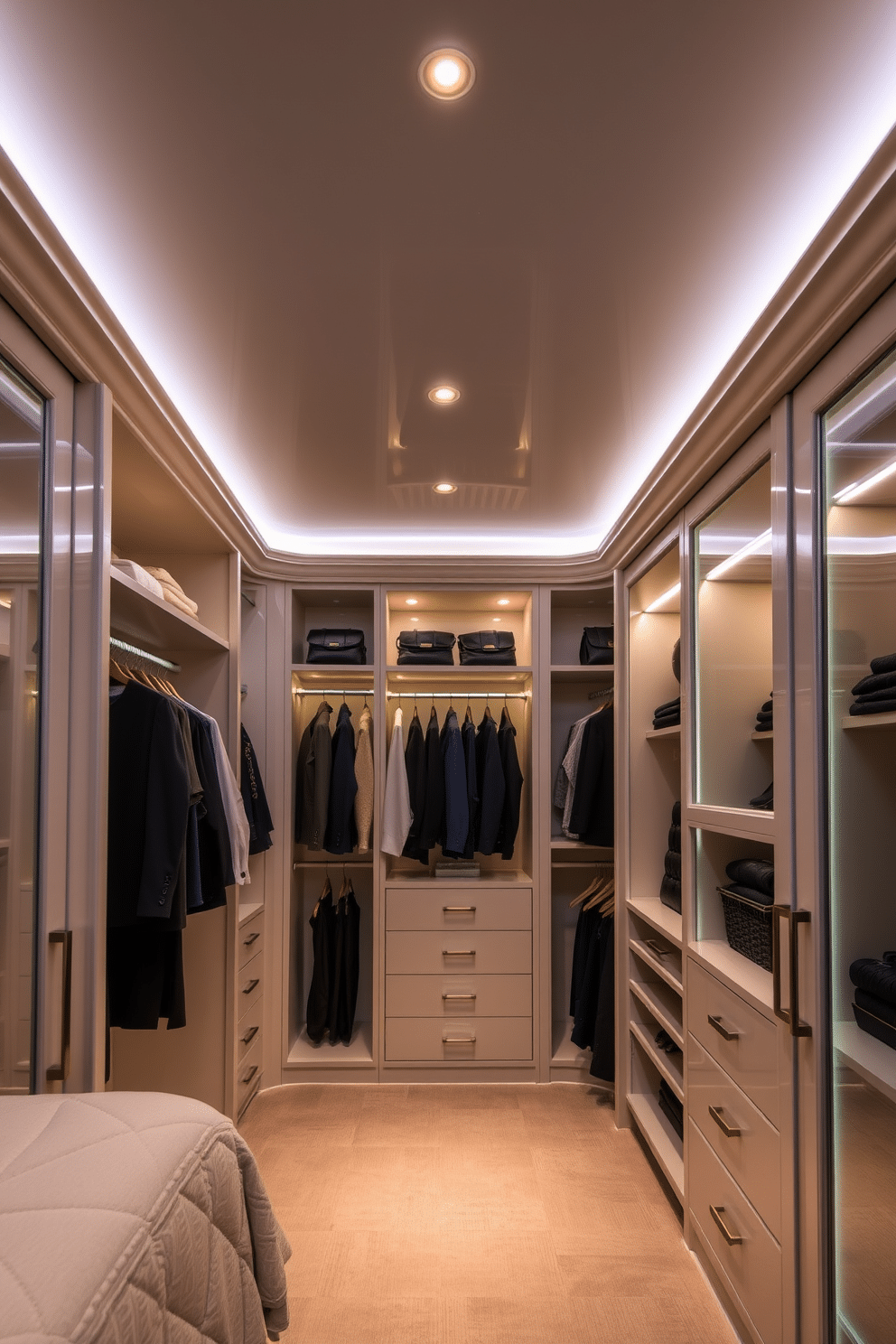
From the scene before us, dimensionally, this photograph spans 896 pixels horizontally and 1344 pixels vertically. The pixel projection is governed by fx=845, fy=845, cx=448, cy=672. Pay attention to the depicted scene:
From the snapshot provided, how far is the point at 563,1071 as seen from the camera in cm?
376

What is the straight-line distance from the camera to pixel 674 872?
3.02 metres

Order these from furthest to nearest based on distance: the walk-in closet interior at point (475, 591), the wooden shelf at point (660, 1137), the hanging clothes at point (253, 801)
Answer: the hanging clothes at point (253, 801), the wooden shelf at point (660, 1137), the walk-in closet interior at point (475, 591)

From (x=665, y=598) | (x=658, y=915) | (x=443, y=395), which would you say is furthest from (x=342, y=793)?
(x=443, y=395)

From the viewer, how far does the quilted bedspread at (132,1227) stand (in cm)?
89

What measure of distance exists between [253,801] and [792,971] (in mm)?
2372

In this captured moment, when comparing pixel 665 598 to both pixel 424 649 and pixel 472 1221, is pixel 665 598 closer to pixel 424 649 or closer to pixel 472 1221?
pixel 424 649

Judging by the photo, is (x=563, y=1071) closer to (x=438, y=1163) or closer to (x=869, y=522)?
(x=438, y=1163)

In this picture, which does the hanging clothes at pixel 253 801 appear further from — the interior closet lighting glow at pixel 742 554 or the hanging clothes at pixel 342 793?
the interior closet lighting glow at pixel 742 554

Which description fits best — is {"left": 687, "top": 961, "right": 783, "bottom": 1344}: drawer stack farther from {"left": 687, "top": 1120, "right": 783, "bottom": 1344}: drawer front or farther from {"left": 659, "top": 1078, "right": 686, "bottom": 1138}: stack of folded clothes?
{"left": 659, "top": 1078, "right": 686, "bottom": 1138}: stack of folded clothes

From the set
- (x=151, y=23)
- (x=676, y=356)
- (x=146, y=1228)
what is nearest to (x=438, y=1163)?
(x=146, y=1228)

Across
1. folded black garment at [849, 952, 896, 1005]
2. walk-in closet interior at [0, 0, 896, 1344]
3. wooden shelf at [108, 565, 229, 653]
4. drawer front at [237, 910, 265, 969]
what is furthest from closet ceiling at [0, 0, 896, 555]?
drawer front at [237, 910, 265, 969]

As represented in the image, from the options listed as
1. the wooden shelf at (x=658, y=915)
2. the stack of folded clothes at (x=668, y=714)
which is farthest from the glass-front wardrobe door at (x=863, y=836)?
the stack of folded clothes at (x=668, y=714)

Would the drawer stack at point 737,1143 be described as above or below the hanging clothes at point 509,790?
below

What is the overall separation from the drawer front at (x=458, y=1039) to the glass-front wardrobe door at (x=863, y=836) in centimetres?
221
